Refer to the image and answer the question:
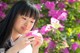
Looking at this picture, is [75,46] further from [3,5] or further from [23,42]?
[23,42]

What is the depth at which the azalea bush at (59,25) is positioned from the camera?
2524 millimetres

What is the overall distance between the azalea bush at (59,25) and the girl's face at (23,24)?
15.3 inches

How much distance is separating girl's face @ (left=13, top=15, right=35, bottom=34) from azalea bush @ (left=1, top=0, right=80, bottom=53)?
39 cm

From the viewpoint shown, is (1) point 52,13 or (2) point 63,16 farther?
(1) point 52,13

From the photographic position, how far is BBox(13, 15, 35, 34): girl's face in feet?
6.72

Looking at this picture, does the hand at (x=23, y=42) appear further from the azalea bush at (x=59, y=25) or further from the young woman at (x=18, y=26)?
the azalea bush at (x=59, y=25)

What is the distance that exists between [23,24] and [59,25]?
1.59ft

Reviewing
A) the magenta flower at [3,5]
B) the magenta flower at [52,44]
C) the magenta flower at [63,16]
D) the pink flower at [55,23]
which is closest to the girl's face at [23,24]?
the pink flower at [55,23]

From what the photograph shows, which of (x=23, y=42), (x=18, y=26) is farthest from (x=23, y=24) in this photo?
(x=23, y=42)

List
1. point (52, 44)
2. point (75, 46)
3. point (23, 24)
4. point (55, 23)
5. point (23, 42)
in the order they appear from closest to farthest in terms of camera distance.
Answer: point (23, 42) → point (23, 24) → point (55, 23) → point (52, 44) → point (75, 46)

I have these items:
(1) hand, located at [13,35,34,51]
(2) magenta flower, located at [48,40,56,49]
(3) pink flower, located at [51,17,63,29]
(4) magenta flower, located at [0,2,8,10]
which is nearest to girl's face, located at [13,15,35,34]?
(1) hand, located at [13,35,34,51]

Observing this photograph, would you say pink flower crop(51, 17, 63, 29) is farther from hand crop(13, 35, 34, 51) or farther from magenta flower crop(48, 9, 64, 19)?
hand crop(13, 35, 34, 51)

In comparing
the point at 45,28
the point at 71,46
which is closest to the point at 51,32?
the point at 45,28

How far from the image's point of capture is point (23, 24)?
2051 millimetres
